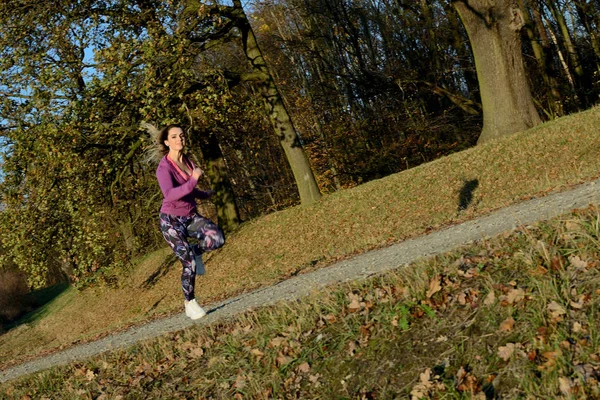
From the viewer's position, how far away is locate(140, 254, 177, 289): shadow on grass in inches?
1001

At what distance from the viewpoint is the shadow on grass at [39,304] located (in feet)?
116

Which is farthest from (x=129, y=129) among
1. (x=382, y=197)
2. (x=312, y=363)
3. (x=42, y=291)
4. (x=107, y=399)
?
(x=42, y=291)

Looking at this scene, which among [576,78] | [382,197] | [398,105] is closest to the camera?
[382,197]

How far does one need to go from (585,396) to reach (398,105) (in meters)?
33.1

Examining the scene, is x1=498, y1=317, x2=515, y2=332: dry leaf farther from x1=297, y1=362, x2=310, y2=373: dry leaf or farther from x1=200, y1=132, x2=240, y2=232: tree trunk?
x1=200, y1=132, x2=240, y2=232: tree trunk

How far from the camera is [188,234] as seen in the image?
850 cm

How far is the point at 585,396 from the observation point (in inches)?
148

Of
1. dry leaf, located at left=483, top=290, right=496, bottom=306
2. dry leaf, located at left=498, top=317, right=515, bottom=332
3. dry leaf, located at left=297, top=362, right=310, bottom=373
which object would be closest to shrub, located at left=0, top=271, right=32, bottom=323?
dry leaf, located at left=297, top=362, right=310, bottom=373

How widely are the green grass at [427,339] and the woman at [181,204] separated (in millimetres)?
1583

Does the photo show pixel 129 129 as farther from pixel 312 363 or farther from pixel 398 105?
pixel 398 105

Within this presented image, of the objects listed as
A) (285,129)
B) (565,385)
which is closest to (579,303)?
(565,385)

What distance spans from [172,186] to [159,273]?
60.6 ft

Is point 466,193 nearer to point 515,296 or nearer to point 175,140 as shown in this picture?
point 175,140

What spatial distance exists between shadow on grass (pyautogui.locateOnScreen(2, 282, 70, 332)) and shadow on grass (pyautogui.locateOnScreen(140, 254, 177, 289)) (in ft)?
37.1
